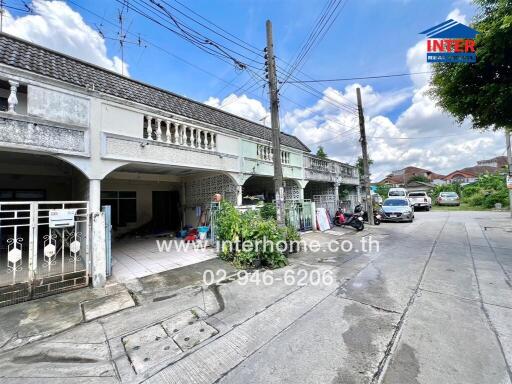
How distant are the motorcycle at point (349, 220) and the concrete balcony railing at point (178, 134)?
304 inches

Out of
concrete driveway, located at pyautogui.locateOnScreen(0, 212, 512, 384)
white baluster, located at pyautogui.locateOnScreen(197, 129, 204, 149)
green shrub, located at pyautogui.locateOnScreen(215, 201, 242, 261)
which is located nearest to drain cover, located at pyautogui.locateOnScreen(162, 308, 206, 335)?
concrete driveway, located at pyautogui.locateOnScreen(0, 212, 512, 384)

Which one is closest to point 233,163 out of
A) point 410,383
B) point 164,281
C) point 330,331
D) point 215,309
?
point 164,281

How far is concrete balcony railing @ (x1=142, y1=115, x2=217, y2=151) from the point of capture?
20.7 ft

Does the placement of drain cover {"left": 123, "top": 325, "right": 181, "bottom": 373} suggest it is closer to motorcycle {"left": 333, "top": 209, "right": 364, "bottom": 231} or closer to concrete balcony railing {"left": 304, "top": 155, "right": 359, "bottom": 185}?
concrete balcony railing {"left": 304, "top": 155, "right": 359, "bottom": 185}

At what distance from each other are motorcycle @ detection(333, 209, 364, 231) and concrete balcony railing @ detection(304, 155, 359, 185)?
7.23 feet

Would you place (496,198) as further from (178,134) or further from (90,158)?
(90,158)

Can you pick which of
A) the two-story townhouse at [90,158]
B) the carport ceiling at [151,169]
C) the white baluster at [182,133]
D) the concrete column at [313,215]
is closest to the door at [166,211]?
the two-story townhouse at [90,158]

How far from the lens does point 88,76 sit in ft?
18.5

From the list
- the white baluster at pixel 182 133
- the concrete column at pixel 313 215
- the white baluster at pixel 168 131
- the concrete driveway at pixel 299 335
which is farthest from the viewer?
the concrete column at pixel 313 215

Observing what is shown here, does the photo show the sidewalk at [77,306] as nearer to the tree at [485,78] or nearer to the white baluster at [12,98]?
the white baluster at [12,98]

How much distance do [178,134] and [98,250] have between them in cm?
366

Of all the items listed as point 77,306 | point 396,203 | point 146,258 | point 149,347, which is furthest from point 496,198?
point 77,306

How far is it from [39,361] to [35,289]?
7.24ft

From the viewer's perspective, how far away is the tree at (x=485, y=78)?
191 inches
